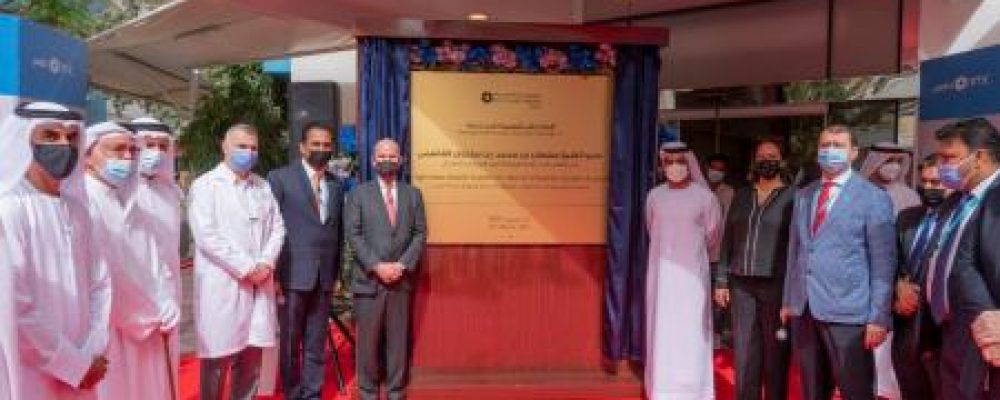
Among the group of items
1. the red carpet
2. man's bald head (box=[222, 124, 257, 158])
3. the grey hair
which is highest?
the grey hair

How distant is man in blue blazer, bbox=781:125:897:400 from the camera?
12.2ft

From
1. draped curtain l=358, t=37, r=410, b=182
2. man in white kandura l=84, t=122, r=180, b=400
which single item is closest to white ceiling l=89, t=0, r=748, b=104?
draped curtain l=358, t=37, r=410, b=182

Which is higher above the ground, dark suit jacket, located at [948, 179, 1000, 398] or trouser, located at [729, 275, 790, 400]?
dark suit jacket, located at [948, 179, 1000, 398]

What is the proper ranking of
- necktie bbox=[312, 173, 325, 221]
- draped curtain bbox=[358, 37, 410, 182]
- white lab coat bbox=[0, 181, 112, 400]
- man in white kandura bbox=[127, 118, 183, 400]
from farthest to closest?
draped curtain bbox=[358, 37, 410, 182] → necktie bbox=[312, 173, 325, 221] → man in white kandura bbox=[127, 118, 183, 400] → white lab coat bbox=[0, 181, 112, 400]

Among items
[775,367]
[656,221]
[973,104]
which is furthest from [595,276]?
[973,104]

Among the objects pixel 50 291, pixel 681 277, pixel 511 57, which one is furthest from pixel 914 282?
pixel 50 291

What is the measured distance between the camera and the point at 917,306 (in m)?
3.65

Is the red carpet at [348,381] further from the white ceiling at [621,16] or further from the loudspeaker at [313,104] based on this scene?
the loudspeaker at [313,104]

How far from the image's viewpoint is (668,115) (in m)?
7.78

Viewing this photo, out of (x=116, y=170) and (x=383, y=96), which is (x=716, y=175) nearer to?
(x=383, y=96)

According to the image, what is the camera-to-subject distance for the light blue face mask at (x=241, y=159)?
4305mm

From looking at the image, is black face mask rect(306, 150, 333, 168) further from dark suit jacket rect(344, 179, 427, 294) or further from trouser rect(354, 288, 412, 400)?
trouser rect(354, 288, 412, 400)

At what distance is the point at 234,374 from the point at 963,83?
13.6ft

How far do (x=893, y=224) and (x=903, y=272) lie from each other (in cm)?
23
